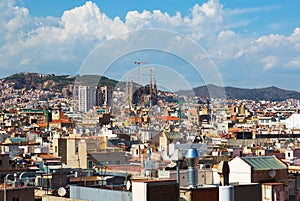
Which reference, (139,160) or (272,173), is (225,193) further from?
(139,160)

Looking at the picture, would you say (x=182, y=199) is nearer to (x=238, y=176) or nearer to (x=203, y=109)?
(x=238, y=176)

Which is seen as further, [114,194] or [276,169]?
[276,169]

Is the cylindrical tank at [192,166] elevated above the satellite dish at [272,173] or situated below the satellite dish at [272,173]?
above

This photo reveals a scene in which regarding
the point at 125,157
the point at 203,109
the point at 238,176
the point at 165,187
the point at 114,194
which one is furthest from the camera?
the point at 203,109

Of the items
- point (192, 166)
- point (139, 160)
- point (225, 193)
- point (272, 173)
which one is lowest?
point (139, 160)

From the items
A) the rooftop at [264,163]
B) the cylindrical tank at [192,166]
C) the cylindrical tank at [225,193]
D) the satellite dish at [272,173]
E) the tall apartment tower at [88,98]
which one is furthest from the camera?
the tall apartment tower at [88,98]

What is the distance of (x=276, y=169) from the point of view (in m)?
18.4

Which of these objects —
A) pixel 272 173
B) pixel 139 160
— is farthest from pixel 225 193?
pixel 139 160

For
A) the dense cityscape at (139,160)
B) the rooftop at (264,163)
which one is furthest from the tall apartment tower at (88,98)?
the rooftop at (264,163)

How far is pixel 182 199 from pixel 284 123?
320ft

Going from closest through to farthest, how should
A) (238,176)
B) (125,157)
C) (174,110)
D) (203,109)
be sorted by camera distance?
A: 1. (238,176)
2. (125,157)
3. (174,110)
4. (203,109)

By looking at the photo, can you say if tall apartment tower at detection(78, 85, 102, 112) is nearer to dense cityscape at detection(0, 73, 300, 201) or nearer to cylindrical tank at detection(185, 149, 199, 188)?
dense cityscape at detection(0, 73, 300, 201)

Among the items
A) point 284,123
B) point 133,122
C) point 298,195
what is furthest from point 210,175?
point 284,123

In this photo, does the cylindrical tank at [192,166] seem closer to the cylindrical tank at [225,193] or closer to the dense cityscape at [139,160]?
the dense cityscape at [139,160]
